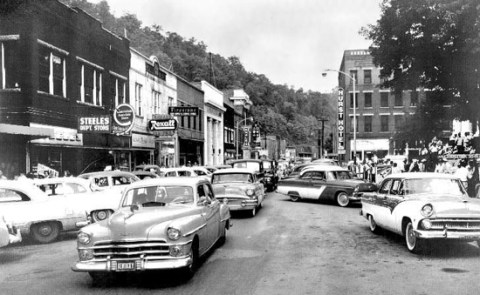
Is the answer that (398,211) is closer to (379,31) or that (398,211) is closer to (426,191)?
(426,191)

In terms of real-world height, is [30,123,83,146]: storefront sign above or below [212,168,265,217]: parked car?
above

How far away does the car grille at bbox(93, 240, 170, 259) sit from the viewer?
7102 mm

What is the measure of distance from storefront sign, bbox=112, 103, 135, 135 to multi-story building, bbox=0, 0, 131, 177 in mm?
1424

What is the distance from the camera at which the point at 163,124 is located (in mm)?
33156

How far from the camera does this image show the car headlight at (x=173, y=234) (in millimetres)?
7242

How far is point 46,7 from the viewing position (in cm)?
2164

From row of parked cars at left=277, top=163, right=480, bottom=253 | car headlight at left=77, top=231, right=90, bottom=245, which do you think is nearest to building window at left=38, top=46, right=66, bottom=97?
row of parked cars at left=277, top=163, right=480, bottom=253

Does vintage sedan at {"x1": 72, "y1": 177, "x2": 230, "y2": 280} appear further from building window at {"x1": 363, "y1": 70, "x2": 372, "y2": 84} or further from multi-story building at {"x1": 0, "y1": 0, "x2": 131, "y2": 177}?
building window at {"x1": 363, "y1": 70, "x2": 372, "y2": 84}

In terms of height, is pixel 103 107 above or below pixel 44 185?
above

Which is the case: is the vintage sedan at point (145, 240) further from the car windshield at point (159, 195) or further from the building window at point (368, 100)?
the building window at point (368, 100)

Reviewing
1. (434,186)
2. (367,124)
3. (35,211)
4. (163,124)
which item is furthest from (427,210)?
(367,124)

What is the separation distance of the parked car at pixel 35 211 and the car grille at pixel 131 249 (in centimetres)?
488

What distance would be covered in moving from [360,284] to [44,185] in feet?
29.4

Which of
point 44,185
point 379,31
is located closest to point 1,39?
point 44,185
